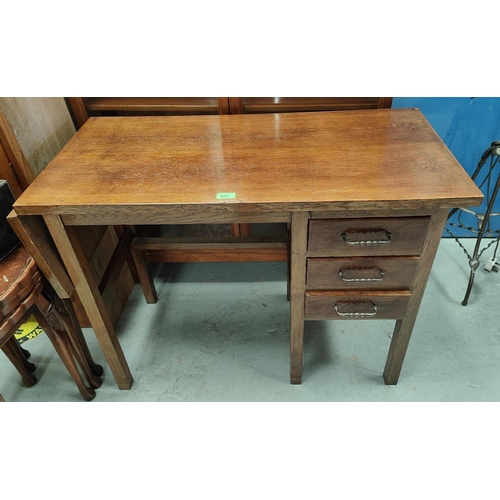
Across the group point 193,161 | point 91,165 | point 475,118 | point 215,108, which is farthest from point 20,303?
point 475,118

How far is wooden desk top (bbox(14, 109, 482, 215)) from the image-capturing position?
1.19 metres

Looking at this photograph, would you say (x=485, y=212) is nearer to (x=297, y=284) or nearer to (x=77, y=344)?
(x=297, y=284)

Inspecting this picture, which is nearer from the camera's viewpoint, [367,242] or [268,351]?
[367,242]

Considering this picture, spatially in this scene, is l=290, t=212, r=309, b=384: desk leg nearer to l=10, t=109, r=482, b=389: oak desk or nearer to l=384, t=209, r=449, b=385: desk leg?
l=10, t=109, r=482, b=389: oak desk

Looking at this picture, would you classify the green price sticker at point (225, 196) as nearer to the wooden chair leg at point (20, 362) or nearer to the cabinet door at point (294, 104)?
Answer: the cabinet door at point (294, 104)

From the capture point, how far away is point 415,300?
4.75 ft

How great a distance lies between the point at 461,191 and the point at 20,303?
1.43 metres

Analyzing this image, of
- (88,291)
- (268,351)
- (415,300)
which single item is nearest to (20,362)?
(88,291)

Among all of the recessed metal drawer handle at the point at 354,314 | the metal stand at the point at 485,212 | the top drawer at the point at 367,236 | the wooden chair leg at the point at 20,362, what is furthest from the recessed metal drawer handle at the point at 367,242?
the wooden chair leg at the point at 20,362

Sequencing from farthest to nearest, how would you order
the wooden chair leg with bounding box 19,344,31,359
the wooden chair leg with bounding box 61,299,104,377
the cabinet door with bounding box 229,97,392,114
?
the wooden chair leg with bounding box 19,344,31,359 < the cabinet door with bounding box 229,97,392,114 < the wooden chair leg with bounding box 61,299,104,377

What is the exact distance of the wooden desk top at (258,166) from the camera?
1.19 meters

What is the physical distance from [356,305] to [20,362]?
4.82 feet

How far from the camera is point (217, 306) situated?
219cm

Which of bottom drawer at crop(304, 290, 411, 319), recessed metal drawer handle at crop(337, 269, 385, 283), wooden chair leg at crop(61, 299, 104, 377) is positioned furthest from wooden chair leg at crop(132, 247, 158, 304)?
recessed metal drawer handle at crop(337, 269, 385, 283)
